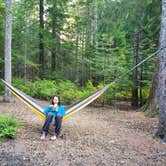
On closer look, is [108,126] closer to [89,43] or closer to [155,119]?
[155,119]

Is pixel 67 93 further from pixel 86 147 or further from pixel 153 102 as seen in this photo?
pixel 86 147

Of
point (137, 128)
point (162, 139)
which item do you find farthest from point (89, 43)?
point (162, 139)

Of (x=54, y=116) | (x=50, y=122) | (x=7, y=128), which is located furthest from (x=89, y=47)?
(x=7, y=128)

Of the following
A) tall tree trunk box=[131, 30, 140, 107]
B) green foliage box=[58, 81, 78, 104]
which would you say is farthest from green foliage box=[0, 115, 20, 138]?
tall tree trunk box=[131, 30, 140, 107]

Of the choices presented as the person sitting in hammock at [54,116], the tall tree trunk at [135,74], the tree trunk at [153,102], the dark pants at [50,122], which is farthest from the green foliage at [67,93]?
the dark pants at [50,122]

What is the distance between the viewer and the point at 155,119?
6.65m

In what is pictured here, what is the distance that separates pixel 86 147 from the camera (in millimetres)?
4066

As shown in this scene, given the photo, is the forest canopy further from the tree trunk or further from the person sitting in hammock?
the person sitting in hammock

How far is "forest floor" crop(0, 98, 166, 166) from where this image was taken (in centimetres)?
347

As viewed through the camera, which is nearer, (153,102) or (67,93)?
(153,102)

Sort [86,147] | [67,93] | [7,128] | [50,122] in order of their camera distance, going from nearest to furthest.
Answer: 1. [86,147]
2. [7,128]
3. [50,122]
4. [67,93]

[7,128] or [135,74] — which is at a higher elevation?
[135,74]

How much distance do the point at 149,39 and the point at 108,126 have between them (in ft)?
18.4

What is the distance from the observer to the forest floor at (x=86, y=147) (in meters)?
3.47
